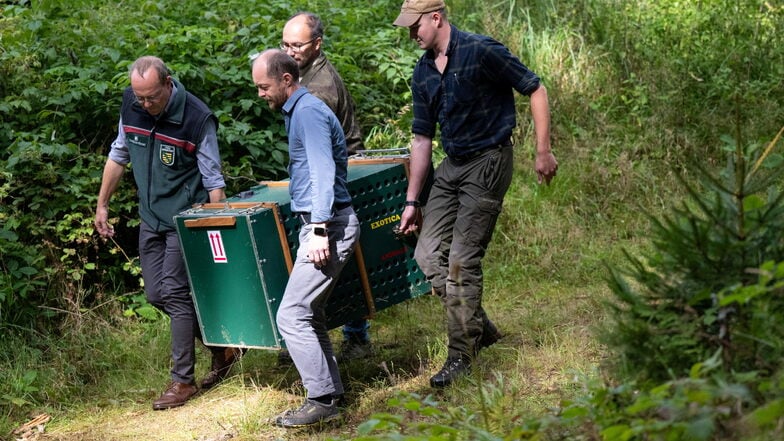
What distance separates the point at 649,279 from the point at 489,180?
2356mm

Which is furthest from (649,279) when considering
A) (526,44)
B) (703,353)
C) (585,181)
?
(526,44)

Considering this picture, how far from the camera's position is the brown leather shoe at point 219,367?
6.07 m

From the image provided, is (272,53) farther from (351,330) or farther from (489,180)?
(351,330)

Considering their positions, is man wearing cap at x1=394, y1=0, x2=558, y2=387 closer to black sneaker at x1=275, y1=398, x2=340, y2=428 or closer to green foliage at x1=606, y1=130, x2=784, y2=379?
black sneaker at x1=275, y1=398, x2=340, y2=428

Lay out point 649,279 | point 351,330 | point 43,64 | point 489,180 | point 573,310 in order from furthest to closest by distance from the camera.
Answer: point 43,64 → point 573,310 → point 351,330 → point 489,180 → point 649,279

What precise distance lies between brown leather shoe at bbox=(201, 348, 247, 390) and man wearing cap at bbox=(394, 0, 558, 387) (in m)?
1.40

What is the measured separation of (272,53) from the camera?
197 inches

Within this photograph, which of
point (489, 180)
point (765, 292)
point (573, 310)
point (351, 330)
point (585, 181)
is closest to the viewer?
point (765, 292)

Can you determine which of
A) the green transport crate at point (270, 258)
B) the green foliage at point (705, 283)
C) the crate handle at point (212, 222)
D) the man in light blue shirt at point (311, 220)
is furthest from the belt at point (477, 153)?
the green foliage at point (705, 283)

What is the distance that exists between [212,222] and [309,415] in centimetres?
109

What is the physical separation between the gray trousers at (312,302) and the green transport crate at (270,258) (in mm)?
144

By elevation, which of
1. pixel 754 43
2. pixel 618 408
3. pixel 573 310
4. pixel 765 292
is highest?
pixel 754 43

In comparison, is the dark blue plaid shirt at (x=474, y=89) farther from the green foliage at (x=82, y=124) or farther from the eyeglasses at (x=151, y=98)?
the green foliage at (x=82, y=124)

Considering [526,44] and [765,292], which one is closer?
[765,292]
